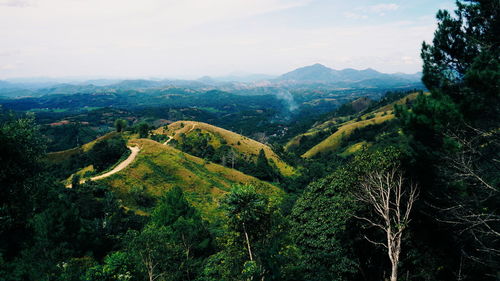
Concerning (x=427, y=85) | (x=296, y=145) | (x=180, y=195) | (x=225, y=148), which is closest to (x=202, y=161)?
(x=225, y=148)

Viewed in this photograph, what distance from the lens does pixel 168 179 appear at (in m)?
65.2

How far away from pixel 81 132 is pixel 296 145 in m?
151

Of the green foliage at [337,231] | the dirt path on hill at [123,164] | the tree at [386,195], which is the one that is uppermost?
the tree at [386,195]

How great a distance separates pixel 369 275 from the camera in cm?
1752

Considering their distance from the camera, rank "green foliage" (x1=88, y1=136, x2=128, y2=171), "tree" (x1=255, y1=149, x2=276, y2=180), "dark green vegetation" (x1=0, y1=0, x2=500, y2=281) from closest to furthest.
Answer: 1. "dark green vegetation" (x1=0, y1=0, x2=500, y2=281)
2. "green foliage" (x1=88, y1=136, x2=128, y2=171)
3. "tree" (x1=255, y1=149, x2=276, y2=180)

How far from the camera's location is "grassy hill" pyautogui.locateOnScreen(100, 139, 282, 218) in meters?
54.7

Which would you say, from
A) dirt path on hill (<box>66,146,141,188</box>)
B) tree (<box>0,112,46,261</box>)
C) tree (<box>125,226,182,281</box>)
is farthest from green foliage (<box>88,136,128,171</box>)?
tree (<box>125,226,182,281</box>)

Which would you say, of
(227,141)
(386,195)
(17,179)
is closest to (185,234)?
(17,179)

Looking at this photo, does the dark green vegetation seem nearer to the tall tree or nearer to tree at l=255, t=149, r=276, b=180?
the tall tree

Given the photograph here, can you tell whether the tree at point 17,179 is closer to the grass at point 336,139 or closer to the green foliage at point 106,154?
the green foliage at point 106,154

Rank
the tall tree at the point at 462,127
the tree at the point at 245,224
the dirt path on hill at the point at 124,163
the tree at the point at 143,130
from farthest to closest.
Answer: the tree at the point at 143,130 < the dirt path on hill at the point at 124,163 < the tree at the point at 245,224 < the tall tree at the point at 462,127

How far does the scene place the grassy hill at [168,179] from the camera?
54.7m

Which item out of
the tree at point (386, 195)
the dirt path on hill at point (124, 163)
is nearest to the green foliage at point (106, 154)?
the dirt path on hill at point (124, 163)

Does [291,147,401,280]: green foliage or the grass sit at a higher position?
[291,147,401,280]: green foliage
